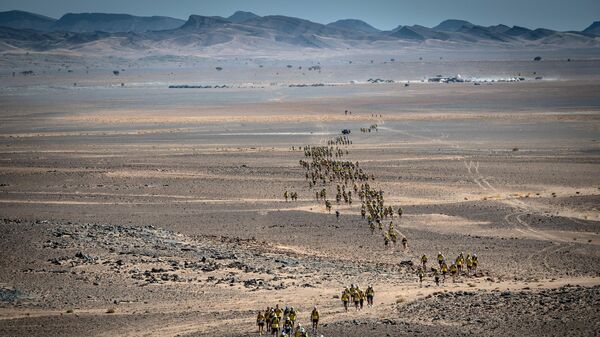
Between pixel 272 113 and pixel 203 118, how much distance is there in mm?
9200

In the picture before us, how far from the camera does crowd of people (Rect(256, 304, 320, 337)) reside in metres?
19.5

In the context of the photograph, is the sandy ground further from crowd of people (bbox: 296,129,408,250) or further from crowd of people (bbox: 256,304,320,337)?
crowd of people (bbox: 296,129,408,250)

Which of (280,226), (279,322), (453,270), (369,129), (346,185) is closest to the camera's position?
(279,322)

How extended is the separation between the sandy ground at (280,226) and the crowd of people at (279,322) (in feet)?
1.69

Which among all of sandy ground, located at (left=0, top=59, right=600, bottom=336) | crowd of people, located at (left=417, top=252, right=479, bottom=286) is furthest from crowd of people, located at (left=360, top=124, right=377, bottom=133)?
crowd of people, located at (left=417, top=252, right=479, bottom=286)

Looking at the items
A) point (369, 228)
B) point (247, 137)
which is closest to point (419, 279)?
point (369, 228)

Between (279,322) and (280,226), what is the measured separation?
1685cm

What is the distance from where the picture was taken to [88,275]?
84.9 feet

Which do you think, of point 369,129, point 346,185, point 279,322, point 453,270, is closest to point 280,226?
point 346,185

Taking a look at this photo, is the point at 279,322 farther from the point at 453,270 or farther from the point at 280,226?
the point at 280,226

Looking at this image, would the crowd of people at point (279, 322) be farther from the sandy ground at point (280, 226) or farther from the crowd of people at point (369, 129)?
the crowd of people at point (369, 129)

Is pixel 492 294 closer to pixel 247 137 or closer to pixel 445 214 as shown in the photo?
pixel 445 214

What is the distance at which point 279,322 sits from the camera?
20.5 m

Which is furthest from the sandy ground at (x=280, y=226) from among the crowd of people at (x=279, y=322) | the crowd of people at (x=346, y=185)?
the crowd of people at (x=346, y=185)
